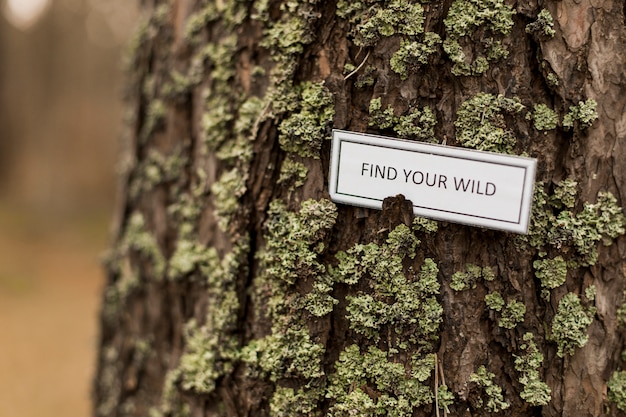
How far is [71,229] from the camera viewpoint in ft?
19.8

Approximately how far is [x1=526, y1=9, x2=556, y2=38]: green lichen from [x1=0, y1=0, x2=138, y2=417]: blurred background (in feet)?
12.9

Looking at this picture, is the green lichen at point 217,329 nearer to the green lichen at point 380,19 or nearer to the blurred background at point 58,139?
the green lichen at point 380,19

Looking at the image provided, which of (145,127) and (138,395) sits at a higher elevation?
(145,127)

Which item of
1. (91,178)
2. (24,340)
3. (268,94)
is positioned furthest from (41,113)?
(268,94)

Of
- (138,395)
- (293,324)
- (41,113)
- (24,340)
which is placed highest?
(41,113)

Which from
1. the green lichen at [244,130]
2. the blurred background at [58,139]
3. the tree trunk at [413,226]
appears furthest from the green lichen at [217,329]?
the blurred background at [58,139]

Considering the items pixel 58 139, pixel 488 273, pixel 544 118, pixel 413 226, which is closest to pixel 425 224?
pixel 413 226

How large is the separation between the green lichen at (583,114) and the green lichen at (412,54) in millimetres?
209

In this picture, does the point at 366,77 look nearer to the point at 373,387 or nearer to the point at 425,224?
the point at 425,224

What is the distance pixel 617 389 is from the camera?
34.7 inches

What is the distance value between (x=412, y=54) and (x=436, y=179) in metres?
0.18

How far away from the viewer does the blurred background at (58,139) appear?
4.99m

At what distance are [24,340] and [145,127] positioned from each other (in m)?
2.73

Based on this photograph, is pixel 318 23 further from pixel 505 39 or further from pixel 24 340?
pixel 24 340
